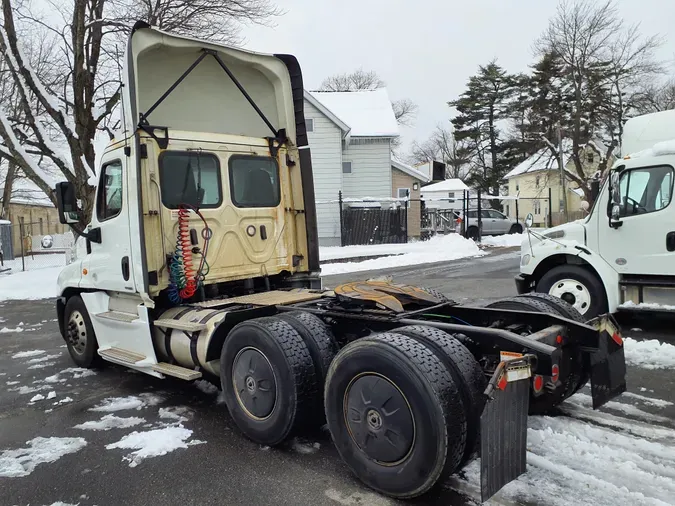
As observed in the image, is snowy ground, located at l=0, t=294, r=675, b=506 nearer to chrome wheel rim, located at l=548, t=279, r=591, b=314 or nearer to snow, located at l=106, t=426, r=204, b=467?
snow, located at l=106, t=426, r=204, b=467

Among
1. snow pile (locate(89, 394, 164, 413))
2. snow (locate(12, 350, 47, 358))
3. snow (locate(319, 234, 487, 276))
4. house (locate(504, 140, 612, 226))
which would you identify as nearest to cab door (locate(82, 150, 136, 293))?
snow pile (locate(89, 394, 164, 413))

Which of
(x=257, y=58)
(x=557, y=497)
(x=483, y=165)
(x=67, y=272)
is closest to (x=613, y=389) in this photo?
(x=557, y=497)

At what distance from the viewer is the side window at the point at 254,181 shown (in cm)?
602

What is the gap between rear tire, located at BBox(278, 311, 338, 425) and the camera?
13.2 feet

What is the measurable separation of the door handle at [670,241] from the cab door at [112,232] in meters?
6.53

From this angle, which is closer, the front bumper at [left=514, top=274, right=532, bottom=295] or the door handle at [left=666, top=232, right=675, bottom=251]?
the door handle at [left=666, top=232, right=675, bottom=251]

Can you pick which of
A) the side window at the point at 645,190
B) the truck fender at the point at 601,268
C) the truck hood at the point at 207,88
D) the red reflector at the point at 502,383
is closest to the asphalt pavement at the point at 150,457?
the red reflector at the point at 502,383

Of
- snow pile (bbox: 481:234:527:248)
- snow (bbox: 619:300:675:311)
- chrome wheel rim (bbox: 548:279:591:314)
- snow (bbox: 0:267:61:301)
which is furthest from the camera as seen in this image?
snow pile (bbox: 481:234:527:248)

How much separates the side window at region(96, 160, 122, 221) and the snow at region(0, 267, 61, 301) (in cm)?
919

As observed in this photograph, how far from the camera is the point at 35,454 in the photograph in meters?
4.20

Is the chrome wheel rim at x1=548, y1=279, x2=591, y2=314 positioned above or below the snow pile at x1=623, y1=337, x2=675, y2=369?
above

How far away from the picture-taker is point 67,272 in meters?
6.72

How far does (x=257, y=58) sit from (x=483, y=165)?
52.0 meters

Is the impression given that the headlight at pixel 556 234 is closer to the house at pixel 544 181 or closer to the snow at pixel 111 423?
the snow at pixel 111 423
